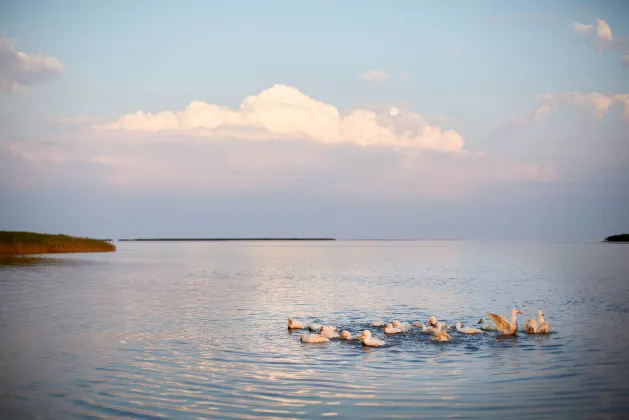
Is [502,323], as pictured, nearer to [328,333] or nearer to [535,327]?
[535,327]

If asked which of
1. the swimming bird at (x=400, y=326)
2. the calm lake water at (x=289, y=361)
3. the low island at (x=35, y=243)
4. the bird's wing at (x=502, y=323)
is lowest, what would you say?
the calm lake water at (x=289, y=361)

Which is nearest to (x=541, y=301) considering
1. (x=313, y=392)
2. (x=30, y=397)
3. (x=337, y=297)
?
(x=337, y=297)

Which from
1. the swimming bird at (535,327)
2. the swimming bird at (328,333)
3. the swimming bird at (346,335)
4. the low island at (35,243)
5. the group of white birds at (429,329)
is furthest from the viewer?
the low island at (35,243)

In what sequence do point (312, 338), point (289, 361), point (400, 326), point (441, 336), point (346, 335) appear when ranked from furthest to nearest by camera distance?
point (400, 326), point (346, 335), point (441, 336), point (312, 338), point (289, 361)

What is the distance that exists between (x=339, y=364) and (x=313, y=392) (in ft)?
9.83

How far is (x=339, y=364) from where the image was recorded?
51.2 feet

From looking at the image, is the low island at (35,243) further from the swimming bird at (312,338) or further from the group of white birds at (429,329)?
the swimming bird at (312,338)

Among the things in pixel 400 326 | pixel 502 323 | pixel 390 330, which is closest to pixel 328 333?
pixel 390 330

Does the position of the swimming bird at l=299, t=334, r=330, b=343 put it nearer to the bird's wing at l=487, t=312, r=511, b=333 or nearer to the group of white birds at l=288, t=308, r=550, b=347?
the group of white birds at l=288, t=308, r=550, b=347

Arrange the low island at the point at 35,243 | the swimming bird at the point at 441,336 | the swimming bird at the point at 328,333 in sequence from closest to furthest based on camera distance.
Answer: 1. the swimming bird at the point at 441,336
2. the swimming bird at the point at 328,333
3. the low island at the point at 35,243

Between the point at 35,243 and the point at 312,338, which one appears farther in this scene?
the point at 35,243

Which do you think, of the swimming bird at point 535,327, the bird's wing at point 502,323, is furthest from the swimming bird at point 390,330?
the swimming bird at point 535,327

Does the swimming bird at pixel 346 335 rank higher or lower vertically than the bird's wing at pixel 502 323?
lower

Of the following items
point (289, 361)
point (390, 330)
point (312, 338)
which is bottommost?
point (289, 361)
